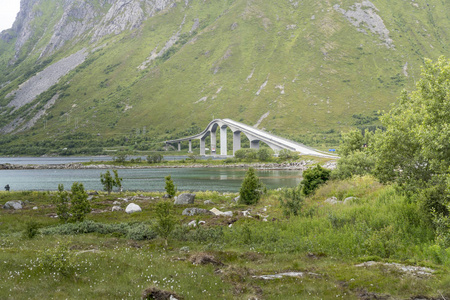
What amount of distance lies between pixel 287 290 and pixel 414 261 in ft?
17.6

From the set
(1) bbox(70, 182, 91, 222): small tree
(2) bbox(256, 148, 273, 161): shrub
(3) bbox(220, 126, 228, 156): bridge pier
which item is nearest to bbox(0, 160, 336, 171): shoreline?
(2) bbox(256, 148, 273, 161): shrub

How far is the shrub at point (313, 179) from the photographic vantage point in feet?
113

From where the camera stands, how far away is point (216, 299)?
9.01 m

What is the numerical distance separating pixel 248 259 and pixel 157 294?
5562 mm

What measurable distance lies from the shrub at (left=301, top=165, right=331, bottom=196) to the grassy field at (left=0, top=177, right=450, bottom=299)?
1260 centimetres

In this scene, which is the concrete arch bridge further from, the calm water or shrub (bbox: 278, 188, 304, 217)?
shrub (bbox: 278, 188, 304, 217)

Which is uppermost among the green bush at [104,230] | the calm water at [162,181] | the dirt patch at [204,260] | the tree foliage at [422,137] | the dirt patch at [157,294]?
the tree foliage at [422,137]

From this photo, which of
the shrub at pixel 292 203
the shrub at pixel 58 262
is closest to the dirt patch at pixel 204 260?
the shrub at pixel 58 262

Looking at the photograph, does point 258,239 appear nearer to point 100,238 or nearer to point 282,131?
point 100,238

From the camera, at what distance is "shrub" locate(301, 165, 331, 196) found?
34.3m

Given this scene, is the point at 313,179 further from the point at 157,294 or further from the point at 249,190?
the point at 157,294

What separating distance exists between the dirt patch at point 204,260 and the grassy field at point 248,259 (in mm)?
37

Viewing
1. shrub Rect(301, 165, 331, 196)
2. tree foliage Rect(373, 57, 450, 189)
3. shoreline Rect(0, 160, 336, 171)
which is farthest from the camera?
shoreline Rect(0, 160, 336, 171)

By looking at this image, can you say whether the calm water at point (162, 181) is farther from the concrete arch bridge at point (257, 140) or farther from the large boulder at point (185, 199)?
the concrete arch bridge at point (257, 140)
